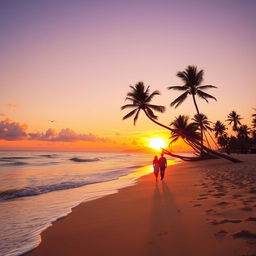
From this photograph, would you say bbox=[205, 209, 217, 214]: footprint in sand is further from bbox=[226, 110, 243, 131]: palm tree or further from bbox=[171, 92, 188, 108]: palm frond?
bbox=[226, 110, 243, 131]: palm tree

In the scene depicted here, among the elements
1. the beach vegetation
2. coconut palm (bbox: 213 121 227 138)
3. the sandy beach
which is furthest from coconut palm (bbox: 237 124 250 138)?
the sandy beach

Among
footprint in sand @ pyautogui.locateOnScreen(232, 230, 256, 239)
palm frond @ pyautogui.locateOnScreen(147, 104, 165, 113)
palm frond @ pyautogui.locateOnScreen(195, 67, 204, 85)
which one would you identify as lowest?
footprint in sand @ pyautogui.locateOnScreen(232, 230, 256, 239)

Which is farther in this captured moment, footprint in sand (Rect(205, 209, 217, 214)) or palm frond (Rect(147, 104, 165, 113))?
palm frond (Rect(147, 104, 165, 113))

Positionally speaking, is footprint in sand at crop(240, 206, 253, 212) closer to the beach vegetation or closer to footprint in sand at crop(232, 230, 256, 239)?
footprint in sand at crop(232, 230, 256, 239)

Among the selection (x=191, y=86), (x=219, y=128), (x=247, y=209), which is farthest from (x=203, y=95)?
(x=219, y=128)

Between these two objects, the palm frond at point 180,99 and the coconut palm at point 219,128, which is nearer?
the palm frond at point 180,99

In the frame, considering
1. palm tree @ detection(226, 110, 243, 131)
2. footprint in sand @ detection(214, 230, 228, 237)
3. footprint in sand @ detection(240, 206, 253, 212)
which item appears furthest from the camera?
palm tree @ detection(226, 110, 243, 131)

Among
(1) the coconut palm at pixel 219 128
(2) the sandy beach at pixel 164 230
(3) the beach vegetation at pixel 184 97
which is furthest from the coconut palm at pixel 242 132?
(2) the sandy beach at pixel 164 230

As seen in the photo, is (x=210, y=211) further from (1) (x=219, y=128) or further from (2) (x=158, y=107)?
(1) (x=219, y=128)

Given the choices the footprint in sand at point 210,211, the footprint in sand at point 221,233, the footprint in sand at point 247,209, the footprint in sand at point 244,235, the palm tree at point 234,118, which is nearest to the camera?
the footprint in sand at point 244,235

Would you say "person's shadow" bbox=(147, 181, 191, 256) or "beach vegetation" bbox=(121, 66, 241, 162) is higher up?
"beach vegetation" bbox=(121, 66, 241, 162)

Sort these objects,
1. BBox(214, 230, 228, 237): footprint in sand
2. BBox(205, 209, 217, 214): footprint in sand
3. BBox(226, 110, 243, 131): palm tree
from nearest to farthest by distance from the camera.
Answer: BBox(214, 230, 228, 237): footprint in sand
BBox(205, 209, 217, 214): footprint in sand
BBox(226, 110, 243, 131): palm tree

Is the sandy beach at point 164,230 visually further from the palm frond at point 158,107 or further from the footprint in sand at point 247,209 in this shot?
the palm frond at point 158,107

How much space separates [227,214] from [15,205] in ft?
24.2
